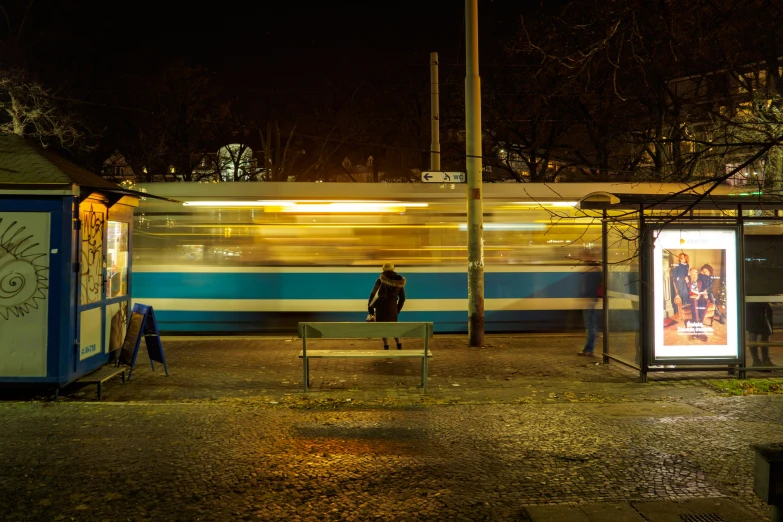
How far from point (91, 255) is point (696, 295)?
7.96 meters

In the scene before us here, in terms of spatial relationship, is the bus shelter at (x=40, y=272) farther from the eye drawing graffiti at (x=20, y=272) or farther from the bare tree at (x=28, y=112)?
the bare tree at (x=28, y=112)

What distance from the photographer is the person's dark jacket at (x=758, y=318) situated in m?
10.6

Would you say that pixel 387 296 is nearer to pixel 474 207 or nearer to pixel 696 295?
pixel 474 207

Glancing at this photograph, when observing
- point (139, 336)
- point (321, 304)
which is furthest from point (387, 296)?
point (139, 336)

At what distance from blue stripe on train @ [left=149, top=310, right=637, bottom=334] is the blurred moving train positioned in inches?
1.0

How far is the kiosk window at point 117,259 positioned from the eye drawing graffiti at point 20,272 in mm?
1318

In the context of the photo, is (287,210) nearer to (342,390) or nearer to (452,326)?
(452,326)

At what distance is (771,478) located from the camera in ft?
10.5

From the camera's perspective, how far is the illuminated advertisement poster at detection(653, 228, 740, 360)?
992cm

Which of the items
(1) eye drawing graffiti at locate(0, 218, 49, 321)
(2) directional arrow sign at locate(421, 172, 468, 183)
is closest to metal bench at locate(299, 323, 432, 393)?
(1) eye drawing graffiti at locate(0, 218, 49, 321)

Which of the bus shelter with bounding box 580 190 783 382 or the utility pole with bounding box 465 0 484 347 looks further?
the utility pole with bounding box 465 0 484 347

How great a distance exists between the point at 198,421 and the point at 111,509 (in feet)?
8.64

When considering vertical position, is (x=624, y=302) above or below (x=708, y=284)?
below

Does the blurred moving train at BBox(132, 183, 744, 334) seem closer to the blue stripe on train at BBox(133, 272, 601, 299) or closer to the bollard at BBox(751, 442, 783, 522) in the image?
the blue stripe on train at BBox(133, 272, 601, 299)
